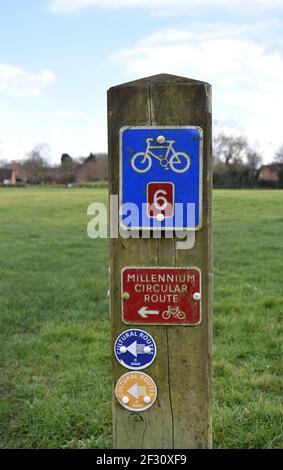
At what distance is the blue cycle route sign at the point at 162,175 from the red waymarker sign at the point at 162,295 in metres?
0.19

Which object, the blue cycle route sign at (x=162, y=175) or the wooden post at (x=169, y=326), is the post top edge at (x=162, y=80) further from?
the blue cycle route sign at (x=162, y=175)

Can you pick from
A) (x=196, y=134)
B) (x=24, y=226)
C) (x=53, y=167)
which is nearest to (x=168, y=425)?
(x=196, y=134)

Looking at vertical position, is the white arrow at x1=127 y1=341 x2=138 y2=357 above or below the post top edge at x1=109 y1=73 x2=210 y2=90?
below

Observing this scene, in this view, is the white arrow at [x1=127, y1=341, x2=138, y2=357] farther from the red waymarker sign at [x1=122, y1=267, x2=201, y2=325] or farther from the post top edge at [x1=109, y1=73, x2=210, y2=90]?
the post top edge at [x1=109, y1=73, x2=210, y2=90]

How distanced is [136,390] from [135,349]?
176 mm

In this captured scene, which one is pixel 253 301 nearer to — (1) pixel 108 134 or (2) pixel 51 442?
(2) pixel 51 442

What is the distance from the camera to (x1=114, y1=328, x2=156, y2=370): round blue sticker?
7.48 ft

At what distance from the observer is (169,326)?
226 centimetres

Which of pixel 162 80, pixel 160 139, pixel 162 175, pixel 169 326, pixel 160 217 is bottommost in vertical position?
pixel 169 326

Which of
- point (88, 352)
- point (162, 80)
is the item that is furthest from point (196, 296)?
point (88, 352)

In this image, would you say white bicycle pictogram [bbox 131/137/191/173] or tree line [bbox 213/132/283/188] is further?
tree line [bbox 213/132/283/188]

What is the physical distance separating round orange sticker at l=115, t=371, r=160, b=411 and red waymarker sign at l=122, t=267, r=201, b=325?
242mm

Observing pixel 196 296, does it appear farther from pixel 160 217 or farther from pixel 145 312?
pixel 160 217

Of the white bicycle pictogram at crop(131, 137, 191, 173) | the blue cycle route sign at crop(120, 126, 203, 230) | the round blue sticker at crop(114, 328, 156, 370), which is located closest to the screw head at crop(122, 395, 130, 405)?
the round blue sticker at crop(114, 328, 156, 370)
